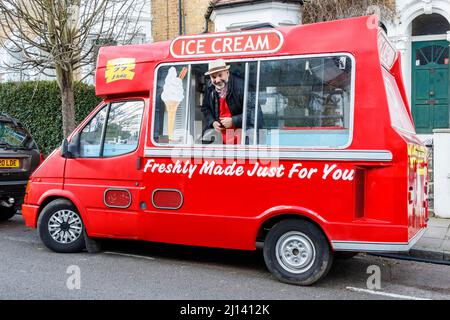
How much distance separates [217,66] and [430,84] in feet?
30.6

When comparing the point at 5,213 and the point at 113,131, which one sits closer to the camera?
the point at 113,131

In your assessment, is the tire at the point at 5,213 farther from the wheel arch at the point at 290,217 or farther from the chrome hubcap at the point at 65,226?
the wheel arch at the point at 290,217

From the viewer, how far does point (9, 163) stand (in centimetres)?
852

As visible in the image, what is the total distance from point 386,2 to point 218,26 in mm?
4493

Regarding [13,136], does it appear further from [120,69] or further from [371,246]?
[371,246]

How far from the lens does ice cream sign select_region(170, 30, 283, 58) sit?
570 cm

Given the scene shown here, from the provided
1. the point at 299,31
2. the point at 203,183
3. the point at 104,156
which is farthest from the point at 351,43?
the point at 104,156

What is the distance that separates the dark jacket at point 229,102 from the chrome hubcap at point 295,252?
137 cm

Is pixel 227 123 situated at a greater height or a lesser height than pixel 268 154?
greater

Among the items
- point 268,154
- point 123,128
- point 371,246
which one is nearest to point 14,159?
point 123,128

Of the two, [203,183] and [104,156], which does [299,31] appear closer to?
[203,183]

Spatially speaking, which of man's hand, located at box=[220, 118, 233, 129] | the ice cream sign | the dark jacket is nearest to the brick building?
the ice cream sign

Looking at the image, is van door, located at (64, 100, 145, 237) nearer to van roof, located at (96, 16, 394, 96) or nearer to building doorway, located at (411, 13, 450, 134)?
van roof, located at (96, 16, 394, 96)

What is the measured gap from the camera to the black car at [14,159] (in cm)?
843
